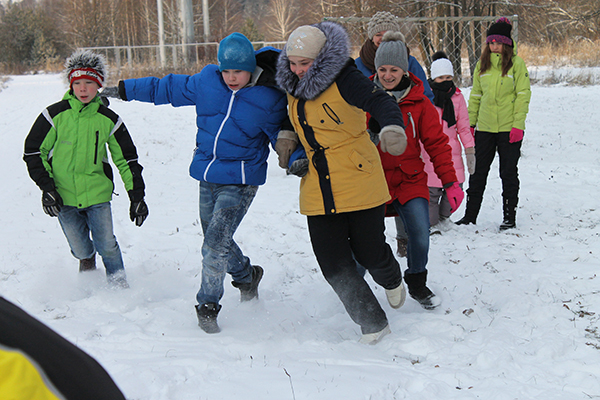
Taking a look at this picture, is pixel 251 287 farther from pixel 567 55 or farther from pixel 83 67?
pixel 567 55

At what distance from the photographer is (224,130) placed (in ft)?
11.2

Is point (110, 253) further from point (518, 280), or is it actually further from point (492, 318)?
point (518, 280)

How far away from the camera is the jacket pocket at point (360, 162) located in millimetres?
3102

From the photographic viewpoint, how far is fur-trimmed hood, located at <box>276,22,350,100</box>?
9.70 ft

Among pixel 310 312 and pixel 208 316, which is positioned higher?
pixel 208 316

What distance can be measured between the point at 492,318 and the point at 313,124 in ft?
6.24

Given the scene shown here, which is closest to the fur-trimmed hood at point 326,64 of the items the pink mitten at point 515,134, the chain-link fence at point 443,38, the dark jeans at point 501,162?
the pink mitten at point 515,134

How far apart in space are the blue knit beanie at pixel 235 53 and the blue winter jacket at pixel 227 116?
0.15 m

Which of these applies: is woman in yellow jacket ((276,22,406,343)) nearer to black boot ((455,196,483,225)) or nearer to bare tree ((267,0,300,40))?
black boot ((455,196,483,225))

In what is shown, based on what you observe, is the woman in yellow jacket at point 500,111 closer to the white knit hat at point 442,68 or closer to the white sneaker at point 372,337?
the white knit hat at point 442,68

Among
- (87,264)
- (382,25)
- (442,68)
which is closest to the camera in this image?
(87,264)

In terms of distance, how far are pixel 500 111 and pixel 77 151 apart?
434cm

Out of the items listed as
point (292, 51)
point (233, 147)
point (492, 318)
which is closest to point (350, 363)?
point (492, 318)

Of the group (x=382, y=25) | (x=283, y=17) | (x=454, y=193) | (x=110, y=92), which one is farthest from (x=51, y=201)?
(x=283, y=17)
